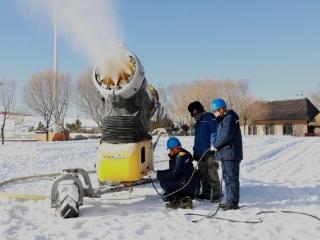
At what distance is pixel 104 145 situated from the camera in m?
7.06

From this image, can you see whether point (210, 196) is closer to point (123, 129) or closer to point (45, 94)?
point (123, 129)

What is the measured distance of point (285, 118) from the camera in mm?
70312

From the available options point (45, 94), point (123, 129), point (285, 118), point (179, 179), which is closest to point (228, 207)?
point (179, 179)

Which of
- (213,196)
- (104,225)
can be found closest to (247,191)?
(213,196)

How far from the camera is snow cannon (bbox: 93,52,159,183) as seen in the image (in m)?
6.92

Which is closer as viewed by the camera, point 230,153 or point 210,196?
point 230,153

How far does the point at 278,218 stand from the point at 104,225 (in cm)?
260

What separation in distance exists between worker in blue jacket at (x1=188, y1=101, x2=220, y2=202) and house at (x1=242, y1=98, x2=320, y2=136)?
206 ft

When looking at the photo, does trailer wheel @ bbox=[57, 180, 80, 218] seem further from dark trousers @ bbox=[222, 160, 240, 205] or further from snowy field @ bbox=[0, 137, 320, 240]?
dark trousers @ bbox=[222, 160, 240, 205]

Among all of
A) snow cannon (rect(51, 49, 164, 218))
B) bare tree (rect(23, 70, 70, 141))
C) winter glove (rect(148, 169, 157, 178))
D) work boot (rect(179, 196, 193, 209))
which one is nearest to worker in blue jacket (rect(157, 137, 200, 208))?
work boot (rect(179, 196, 193, 209))

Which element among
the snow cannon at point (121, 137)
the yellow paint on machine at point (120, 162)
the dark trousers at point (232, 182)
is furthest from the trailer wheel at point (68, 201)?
the dark trousers at point (232, 182)

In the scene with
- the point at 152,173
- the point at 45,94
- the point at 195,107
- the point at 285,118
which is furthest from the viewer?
the point at 285,118

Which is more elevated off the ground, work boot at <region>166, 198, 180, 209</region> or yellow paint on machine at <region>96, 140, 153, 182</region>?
yellow paint on machine at <region>96, 140, 153, 182</region>

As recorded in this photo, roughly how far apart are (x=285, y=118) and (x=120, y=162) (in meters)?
66.9
